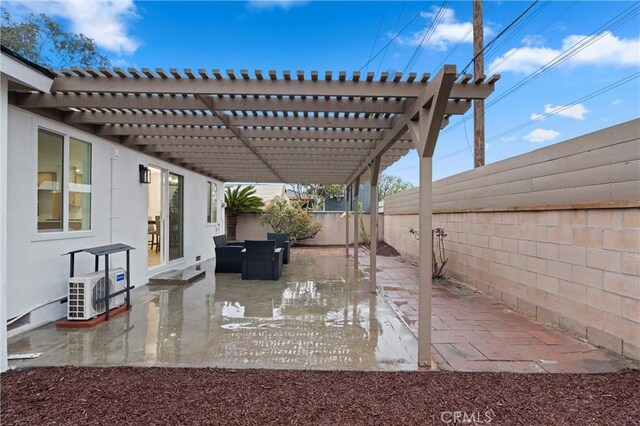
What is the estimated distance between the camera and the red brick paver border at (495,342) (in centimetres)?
297

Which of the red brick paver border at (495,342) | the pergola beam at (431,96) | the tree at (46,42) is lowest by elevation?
the red brick paver border at (495,342)

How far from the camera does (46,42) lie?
1085 cm

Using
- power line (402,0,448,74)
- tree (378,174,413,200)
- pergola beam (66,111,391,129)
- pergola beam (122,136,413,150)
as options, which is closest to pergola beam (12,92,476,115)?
pergola beam (66,111,391,129)

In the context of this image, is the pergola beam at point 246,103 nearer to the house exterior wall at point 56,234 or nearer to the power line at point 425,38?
the house exterior wall at point 56,234

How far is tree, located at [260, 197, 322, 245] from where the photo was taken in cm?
1272

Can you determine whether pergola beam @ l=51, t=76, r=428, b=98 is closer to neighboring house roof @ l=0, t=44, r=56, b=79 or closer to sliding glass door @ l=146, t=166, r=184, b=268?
neighboring house roof @ l=0, t=44, r=56, b=79

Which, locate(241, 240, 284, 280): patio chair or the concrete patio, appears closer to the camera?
the concrete patio

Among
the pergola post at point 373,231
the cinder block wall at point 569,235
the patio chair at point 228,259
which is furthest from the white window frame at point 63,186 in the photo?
the cinder block wall at point 569,235

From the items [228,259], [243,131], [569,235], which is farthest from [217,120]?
[569,235]

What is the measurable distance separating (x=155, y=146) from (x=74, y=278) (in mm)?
3058

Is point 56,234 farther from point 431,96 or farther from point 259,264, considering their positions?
point 431,96

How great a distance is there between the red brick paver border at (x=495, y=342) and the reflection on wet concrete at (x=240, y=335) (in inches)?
14.2

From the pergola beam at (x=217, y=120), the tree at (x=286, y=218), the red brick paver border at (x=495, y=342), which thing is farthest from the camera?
the tree at (x=286, y=218)

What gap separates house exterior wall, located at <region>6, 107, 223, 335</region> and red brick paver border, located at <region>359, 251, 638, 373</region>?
14.1ft
